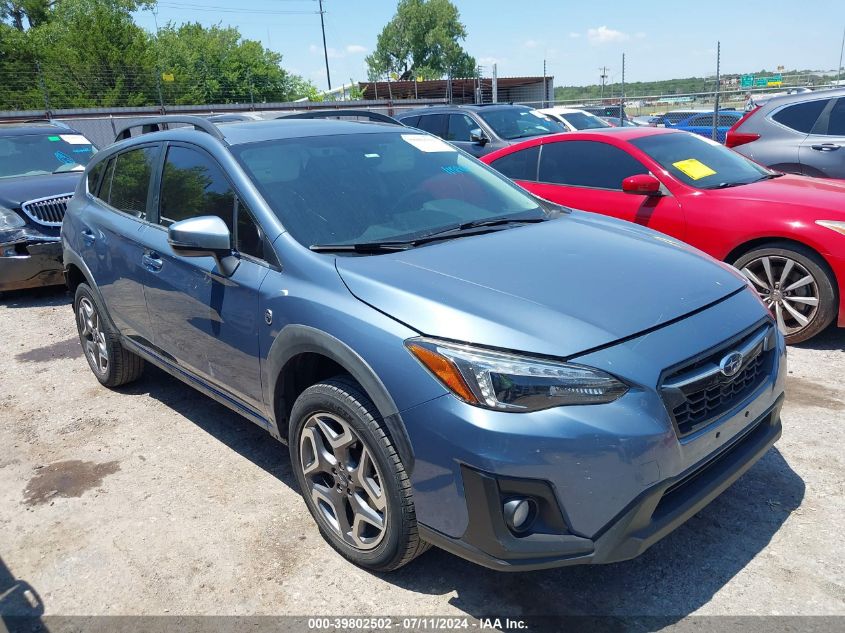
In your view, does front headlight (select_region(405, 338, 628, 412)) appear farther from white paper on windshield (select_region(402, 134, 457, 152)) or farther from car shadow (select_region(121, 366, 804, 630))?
white paper on windshield (select_region(402, 134, 457, 152))

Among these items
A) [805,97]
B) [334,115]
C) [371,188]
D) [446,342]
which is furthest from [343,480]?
[805,97]

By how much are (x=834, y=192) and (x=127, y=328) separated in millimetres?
4996

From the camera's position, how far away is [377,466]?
93.7 inches

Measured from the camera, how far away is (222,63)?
48188mm

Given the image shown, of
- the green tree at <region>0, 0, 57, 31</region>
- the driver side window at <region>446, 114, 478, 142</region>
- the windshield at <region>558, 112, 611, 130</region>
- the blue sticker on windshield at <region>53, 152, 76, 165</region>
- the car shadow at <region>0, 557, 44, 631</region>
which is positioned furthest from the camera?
the green tree at <region>0, 0, 57, 31</region>

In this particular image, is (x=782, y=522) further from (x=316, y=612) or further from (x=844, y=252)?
(x=844, y=252)

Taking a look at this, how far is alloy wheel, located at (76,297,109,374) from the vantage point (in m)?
4.62

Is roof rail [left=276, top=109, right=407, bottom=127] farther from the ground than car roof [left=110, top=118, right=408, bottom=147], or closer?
farther from the ground

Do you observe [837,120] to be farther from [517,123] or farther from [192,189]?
[192,189]

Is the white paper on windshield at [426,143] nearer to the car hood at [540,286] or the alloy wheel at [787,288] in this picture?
the car hood at [540,286]

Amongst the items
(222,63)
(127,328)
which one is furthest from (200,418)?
(222,63)

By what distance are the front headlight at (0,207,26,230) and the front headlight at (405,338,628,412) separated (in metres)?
6.60

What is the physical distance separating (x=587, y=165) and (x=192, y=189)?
11.9ft

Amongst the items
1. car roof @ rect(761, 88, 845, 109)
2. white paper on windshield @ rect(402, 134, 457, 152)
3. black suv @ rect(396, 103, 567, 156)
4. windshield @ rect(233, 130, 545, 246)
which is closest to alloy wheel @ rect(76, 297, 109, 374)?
windshield @ rect(233, 130, 545, 246)
